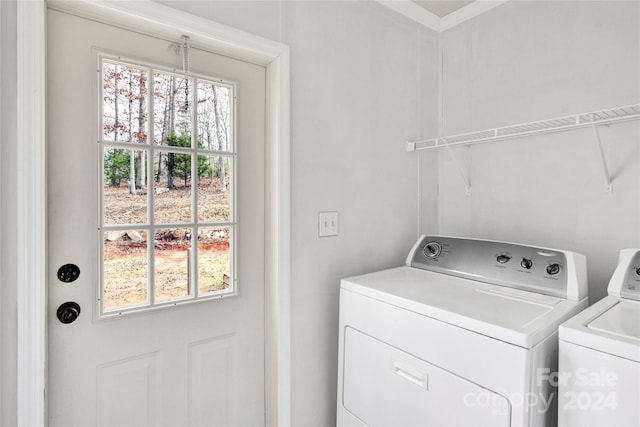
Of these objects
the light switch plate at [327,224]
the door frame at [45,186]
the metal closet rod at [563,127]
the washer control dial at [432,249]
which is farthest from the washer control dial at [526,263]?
the door frame at [45,186]

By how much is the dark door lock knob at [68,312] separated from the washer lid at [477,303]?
996 millimetres

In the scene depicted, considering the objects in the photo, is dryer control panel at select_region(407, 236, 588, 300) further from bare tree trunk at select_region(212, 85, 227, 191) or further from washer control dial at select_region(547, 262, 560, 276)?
bare tree trunk at select_region(212, 85, 227, 191)

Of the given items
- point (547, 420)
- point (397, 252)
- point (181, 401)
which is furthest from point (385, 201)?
point (181, 401)

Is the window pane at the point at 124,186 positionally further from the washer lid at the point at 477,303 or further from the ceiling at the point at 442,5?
the ceiling at the point at 442,5

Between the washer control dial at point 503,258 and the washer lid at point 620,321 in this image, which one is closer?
the washer lid at point 620,321

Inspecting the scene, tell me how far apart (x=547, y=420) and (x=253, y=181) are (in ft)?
4.37

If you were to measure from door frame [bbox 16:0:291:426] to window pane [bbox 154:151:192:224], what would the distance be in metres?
0.34

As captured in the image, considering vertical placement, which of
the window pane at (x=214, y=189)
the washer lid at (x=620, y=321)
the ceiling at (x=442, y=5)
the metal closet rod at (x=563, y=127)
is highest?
the ceiling at (x=442, y=5)

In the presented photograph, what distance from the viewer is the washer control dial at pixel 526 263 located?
1.30m

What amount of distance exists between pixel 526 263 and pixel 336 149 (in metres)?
0.94

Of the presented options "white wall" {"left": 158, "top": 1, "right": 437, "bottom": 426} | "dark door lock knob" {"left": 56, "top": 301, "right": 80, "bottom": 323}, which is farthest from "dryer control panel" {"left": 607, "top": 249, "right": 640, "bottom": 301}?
"dark door lock knob" {"left": 56, "top": 301, "right": 80, "bottom": 323}

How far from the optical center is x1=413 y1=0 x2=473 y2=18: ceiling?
6.05 feet

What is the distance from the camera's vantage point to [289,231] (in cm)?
147

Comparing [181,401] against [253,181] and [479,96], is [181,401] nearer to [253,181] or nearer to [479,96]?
[253,181]
